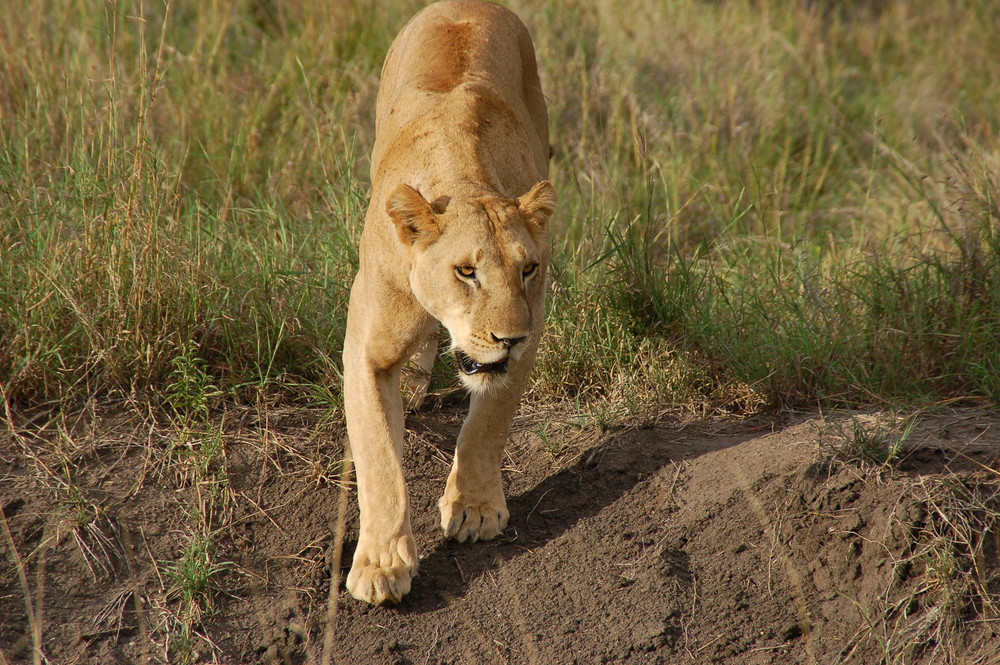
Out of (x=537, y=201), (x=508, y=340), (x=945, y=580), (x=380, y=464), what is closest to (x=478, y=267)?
(x=508, y=340)

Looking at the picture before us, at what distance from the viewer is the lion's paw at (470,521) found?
12.5 ft

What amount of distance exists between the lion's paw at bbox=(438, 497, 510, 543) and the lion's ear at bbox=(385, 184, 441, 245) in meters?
1.02

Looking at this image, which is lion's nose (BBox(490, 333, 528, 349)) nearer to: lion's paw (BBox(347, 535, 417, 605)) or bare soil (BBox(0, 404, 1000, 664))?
lion's paw (BBox(347, 535, 417, 605))

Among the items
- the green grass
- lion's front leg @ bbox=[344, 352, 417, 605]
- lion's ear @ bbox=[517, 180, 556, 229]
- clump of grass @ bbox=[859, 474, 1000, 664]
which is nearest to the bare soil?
clump of grass @ bbox=[859, 474, 1000, 664]

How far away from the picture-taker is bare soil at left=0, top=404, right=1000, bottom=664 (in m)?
3.42

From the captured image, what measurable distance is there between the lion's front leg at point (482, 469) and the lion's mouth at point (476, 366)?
0.39 metres

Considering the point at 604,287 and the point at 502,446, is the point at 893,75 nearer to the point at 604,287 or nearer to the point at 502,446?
the point at 604,287

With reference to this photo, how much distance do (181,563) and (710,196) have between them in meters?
3.75

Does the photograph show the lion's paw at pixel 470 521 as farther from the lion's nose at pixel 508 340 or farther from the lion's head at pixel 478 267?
the lion's nose at pixel 508 340

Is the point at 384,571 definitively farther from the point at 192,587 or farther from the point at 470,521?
the point at 192,587

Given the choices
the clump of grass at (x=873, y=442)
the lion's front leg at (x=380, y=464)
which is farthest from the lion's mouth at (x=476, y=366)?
the clump of grass at (x=873, y=442)

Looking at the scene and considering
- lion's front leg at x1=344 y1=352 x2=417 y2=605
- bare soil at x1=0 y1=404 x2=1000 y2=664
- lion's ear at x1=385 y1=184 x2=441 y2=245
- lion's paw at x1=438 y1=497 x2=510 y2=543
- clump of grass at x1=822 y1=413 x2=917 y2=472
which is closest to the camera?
lion's ear at x1=385 y1=184 x2=441 y2=245

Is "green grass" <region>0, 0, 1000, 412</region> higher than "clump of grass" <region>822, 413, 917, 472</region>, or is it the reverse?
"clump of grass" <region>822, 413, 917, 472</region>

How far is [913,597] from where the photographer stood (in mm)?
3340
